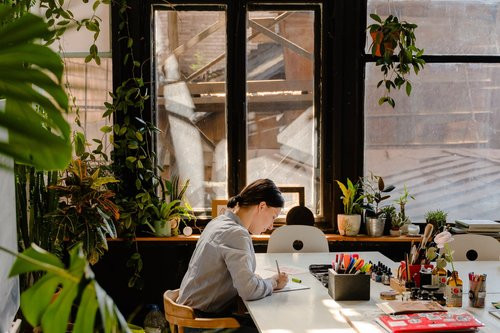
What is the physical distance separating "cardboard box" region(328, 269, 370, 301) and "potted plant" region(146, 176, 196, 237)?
1.91 meters

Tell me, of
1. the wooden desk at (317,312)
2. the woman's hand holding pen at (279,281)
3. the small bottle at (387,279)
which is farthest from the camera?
the small bottle at (387,279)

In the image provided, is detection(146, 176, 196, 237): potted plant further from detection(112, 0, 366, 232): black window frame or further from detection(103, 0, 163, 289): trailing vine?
detection(112, 0, 366, 232): black window frame

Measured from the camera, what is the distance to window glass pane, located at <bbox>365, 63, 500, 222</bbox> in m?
5.17

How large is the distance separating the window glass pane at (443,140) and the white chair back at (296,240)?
0.93 meters

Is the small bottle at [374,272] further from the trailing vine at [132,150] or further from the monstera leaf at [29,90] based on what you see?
the monstera leaf at [29,90]

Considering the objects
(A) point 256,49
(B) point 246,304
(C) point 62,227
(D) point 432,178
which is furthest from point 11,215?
(D) point 432,178

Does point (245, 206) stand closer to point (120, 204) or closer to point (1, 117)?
point (120, 204)

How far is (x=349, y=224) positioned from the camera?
194 inches

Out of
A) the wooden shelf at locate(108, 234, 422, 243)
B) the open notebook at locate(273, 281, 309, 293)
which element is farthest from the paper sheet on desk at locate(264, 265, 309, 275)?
the wooden shelf at locate(108, 234, 422, 243)

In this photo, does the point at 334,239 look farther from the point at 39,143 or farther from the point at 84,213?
the point at 39,143

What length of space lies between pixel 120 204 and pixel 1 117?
3864 mm

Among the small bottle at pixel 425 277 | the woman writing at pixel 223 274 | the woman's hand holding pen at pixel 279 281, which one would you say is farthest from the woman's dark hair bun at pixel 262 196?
the small bottle at pixel 425 277

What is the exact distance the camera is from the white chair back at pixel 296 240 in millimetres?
4414

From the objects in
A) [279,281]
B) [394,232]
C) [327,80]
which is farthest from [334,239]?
[279,281]
